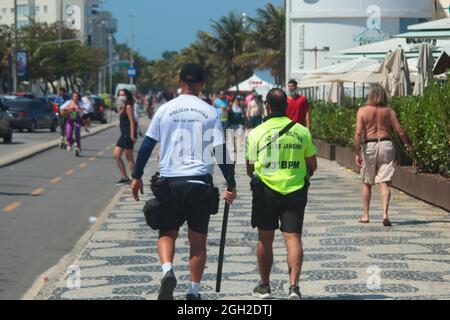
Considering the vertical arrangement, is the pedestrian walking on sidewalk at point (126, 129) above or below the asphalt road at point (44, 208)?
above

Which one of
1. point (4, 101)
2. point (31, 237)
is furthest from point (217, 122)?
point (4, 101)

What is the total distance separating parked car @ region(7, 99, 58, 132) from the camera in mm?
43969

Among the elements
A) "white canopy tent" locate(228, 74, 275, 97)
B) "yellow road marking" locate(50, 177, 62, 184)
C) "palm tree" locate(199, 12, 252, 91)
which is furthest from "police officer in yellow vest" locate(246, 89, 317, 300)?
"palm tree" locate(199, 12, 252, 91)

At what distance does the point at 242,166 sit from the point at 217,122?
16856 millimetres

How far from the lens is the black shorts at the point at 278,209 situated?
8.38m

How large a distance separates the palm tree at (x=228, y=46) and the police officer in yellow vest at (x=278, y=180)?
285 feet

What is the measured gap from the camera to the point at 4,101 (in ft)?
143

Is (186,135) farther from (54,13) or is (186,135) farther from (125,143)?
(54,13)

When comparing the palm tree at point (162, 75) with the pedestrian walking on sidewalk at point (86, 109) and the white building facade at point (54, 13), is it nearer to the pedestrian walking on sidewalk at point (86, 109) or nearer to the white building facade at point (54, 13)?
the white building facade at point (54, 13)

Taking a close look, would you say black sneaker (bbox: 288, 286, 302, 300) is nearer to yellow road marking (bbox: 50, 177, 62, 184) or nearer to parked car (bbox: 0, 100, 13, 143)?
yellow road marking (bbox: 50, 177, 62, 184)

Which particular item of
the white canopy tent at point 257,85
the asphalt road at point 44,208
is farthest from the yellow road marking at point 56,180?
the white canopy tent at point 257,85

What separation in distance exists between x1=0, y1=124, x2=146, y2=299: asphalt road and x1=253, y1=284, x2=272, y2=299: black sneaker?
1.96 metres

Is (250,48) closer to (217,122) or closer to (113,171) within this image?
(113,171)

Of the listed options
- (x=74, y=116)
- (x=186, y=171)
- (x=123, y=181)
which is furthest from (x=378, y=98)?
(x=74, y=116)
